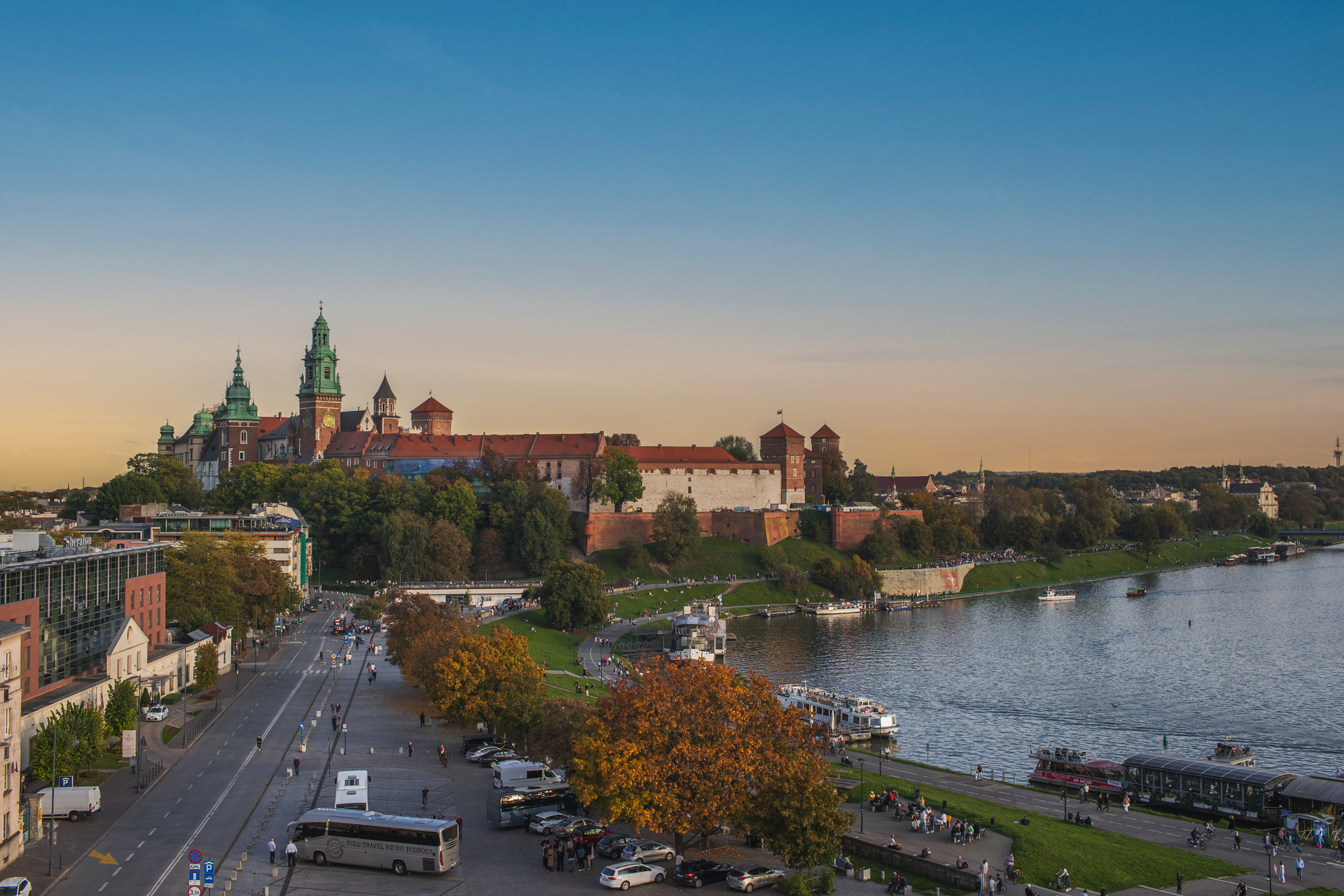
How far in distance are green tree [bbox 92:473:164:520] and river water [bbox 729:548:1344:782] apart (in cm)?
6078

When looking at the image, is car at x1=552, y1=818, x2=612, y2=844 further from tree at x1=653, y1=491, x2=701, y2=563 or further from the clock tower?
the clock tower

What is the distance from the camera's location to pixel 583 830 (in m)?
30.3

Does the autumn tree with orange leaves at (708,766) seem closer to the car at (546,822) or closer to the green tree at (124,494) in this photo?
the car at (546,822)

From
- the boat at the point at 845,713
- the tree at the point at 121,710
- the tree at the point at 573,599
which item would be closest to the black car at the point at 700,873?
the boat at the point at 845,713

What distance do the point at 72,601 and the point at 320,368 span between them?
8578 cm

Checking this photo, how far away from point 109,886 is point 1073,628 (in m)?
74.5

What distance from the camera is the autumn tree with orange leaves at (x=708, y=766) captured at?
27719 mm

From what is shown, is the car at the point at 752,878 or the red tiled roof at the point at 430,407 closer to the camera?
the car at the point at 752,878

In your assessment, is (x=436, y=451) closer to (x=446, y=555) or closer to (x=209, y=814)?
(x=446, y=555)

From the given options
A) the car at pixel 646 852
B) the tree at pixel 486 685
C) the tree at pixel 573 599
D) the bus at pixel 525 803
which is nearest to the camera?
the car at pixel 646 852

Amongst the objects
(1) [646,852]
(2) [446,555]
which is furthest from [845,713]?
Result: (2) [446,555]

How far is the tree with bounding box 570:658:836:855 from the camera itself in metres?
28.4

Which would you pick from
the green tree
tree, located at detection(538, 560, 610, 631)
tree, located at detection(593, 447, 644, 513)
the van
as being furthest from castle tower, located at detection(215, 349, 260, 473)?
the van

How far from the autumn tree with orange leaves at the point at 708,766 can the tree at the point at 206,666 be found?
26.9 m
